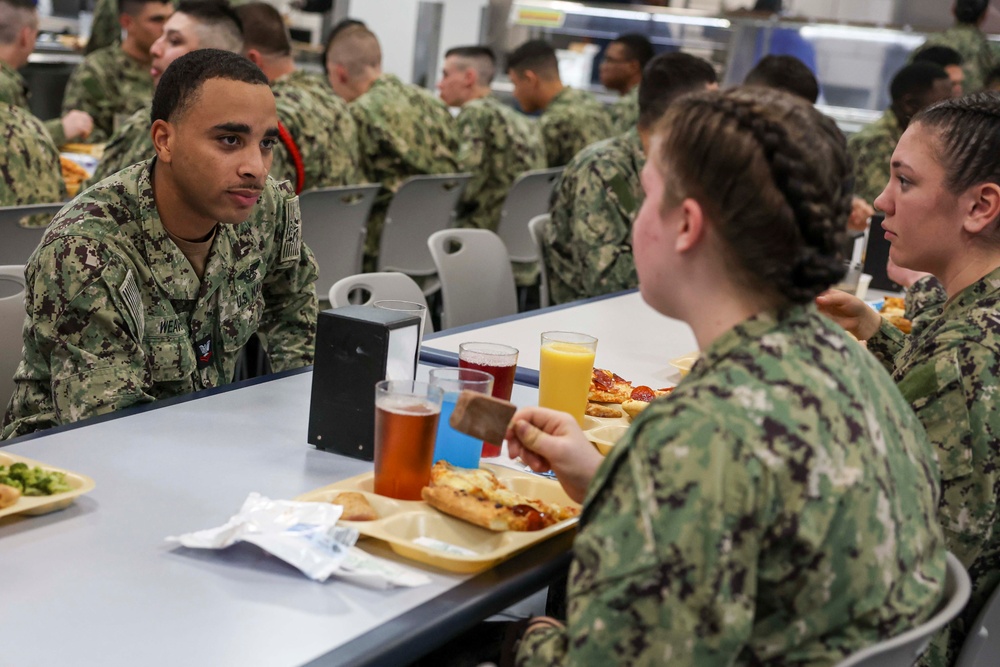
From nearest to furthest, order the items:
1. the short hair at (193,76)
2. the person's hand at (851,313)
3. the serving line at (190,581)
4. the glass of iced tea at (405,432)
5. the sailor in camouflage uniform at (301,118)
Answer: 1. the serving line at (190,581)
2. the glass of iced tea at (405,432)
3. the short hair at (193,76)
4. the person's hand at (851,313)
5. the sailor in camouflage uniform at (301,118)

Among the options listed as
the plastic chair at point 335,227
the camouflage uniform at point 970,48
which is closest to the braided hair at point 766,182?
the plastic chair at point 335,227

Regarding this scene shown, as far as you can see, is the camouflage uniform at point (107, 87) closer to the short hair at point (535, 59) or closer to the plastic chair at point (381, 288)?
the short hair at point (535, 59)

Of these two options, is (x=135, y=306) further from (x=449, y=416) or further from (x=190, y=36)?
(x=190, y=36)

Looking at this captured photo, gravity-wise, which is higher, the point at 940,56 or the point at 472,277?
the point at 940,56

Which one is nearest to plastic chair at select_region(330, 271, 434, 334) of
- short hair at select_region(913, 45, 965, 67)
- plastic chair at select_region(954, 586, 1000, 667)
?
plastic chair at select_region(954, 586, 1000, 667)

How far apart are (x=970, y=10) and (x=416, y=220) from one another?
473 centimetres

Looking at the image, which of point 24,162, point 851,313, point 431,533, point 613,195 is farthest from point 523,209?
point 431,533

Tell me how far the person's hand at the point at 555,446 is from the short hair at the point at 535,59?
569cm

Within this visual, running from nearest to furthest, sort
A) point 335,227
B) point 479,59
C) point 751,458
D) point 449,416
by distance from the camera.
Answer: point 751,458 < point 449,416 < point 335,227 < point 479,59

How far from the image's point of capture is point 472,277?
3402 millimetres

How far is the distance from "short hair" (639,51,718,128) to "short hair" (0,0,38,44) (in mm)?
2916

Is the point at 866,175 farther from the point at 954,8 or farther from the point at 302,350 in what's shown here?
the point at 302,350

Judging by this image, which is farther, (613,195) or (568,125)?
(568,125)

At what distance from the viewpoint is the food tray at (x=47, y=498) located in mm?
1371
